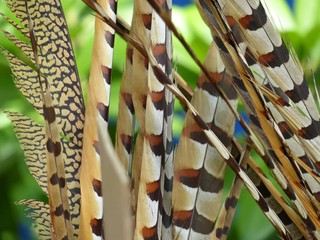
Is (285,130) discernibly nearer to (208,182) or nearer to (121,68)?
(208,182)

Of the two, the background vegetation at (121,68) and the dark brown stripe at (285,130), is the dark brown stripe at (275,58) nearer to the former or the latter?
the dark brown stripe at (285,130)

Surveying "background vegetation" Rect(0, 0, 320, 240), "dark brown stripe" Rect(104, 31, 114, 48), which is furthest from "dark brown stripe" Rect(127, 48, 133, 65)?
"background vegetation" Rect(0, 0, 320, 240)

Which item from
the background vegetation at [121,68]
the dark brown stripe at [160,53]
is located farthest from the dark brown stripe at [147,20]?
the background vegetation at [121,68]

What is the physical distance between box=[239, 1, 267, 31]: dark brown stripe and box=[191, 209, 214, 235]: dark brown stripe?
89 mm

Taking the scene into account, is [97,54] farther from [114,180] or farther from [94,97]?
[114,180]

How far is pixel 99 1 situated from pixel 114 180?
0.48 ft

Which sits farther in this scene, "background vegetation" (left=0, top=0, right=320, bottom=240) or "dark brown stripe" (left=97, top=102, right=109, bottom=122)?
"background vegetation" (left=0, top=0, right=320, bottom=240)

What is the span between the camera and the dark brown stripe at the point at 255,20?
0.93 ft

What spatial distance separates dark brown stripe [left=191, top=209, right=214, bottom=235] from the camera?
313 mm

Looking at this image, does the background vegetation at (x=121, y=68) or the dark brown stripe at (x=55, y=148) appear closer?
the dark brown stripe at (x=55, y=148)

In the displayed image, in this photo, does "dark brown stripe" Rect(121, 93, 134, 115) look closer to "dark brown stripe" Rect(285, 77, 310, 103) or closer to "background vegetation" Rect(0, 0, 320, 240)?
"dark brown stripe" Rect(285, 77, 310, 103)

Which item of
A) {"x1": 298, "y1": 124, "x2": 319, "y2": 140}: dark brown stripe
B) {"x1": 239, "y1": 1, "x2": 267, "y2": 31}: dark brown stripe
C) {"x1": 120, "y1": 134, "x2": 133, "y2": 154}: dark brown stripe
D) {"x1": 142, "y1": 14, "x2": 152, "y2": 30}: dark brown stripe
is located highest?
{"x1": 239, "y1": 1, "x2": 267, "y2": 31}: dark brown stripe

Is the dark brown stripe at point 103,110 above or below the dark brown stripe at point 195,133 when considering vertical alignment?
above

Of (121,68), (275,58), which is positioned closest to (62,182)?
(275,58)
